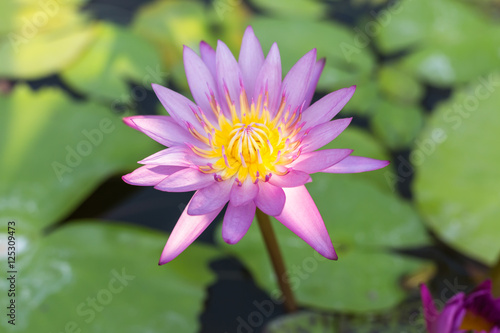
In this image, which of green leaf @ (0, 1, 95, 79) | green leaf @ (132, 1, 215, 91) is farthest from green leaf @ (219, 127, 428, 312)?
green leaf @ (0, 1, 95, 79)

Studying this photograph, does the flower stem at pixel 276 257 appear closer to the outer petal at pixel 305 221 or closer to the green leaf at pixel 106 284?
the outer petal at pixel 305 221

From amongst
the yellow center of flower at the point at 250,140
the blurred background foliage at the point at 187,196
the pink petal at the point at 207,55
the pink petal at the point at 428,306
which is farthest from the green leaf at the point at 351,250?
the pink petal at the point at 207,55

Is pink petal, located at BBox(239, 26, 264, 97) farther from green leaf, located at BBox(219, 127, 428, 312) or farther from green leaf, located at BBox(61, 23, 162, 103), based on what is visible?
green leaf, located at BBox(61, 23, 162, 103)

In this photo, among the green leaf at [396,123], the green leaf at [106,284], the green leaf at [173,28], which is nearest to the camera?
the green leaf at [106,284]

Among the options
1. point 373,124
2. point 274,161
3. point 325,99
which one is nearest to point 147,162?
point 274,161

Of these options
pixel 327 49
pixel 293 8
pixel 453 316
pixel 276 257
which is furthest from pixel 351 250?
pixel 293 8

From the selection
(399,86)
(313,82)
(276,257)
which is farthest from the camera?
(399,86)

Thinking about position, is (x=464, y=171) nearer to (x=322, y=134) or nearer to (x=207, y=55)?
(x=322, y=134)

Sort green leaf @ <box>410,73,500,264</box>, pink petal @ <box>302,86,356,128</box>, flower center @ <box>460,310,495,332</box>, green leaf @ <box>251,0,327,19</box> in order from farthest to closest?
green leaf @ <box>251,0,327,19</box> < green leaf @ <box>410,73,500,264</box> < flower center @ <box>460,310,495,332</box> < pink petal @ <box>302,86,356,128</box>
